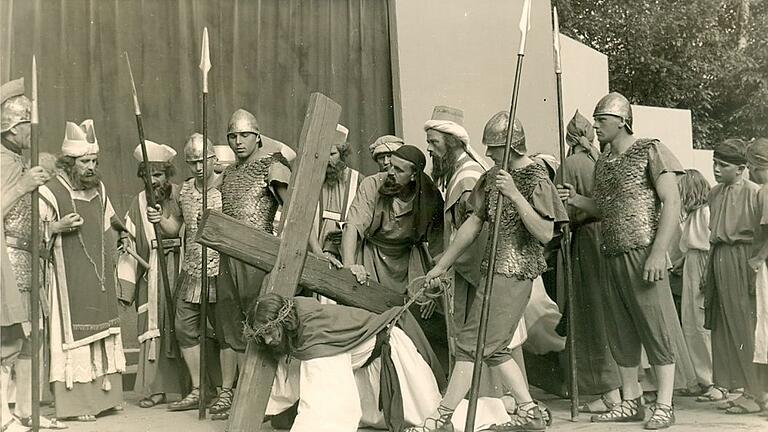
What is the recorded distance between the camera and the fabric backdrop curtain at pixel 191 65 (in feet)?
26.9

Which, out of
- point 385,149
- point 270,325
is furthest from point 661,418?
point 385,149

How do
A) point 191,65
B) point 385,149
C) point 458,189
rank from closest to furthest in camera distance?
point 458,189
point 385,149
point 191,65

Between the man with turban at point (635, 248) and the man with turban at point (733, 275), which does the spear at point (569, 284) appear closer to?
the man with turban at point (635, 248)

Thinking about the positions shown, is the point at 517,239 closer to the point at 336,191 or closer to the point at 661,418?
the point at 661,418

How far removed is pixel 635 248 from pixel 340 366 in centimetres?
182

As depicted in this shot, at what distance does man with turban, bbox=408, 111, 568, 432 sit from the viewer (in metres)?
5.16

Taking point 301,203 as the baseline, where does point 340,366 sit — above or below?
below

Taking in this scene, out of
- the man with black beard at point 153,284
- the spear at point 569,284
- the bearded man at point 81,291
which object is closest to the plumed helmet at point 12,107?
the bearded man at point 81,291

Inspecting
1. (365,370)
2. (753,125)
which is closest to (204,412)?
(365,370)

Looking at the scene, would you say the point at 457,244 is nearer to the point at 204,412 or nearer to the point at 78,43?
the point at 204,412

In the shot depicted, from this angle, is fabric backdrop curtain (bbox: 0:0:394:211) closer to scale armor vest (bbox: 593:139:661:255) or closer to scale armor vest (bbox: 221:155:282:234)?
scale armor vest (bbox: 221:155:282:234)

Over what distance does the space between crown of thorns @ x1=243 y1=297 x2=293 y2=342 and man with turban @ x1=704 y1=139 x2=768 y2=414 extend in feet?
9.24

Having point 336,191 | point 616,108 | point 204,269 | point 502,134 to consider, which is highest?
point 616,108

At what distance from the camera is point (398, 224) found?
19.8ft
